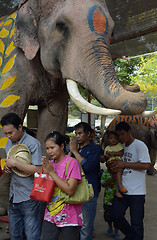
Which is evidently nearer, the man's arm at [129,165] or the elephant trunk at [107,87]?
the elephant trunk at [107,87]

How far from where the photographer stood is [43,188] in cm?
244

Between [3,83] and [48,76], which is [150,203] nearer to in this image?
[48,76]

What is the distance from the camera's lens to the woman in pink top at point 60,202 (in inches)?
94.5

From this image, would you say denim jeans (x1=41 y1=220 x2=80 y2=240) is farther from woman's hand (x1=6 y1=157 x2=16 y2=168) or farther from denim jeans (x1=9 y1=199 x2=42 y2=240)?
woman's hand (x1=6 y1=157 x2=16 y2=168)

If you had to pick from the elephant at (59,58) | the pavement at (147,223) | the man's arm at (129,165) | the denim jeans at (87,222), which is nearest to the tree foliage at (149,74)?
the pavement at (147,223)

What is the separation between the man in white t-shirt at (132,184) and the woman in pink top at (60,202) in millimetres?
1014

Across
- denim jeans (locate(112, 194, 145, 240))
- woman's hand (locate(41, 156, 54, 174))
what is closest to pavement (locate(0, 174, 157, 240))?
denim jeans (locate(112, 194, 145, 240))

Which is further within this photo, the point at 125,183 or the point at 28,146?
the point at 125,183

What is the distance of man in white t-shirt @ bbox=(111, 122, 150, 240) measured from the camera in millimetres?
3289

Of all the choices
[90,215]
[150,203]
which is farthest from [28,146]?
[150,203]

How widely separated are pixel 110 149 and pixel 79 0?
1.84 m

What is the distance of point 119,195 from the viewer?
11.4 ft

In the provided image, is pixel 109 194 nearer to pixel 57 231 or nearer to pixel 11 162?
pixel 57 231

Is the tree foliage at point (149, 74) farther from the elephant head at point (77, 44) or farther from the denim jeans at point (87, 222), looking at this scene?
the denim jeans at point (87, 222)
